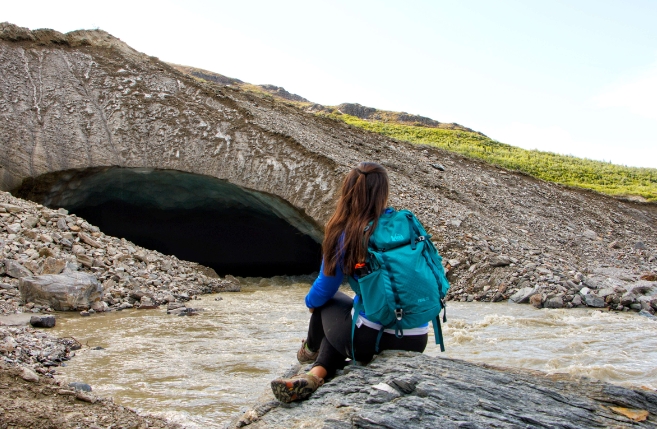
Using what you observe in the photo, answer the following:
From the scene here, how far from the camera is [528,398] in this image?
269 centimetres

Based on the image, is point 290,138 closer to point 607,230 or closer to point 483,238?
point 483,238

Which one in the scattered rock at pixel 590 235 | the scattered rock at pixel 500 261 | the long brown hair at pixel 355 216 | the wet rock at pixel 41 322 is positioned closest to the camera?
the long brown hair at pixel 355 216

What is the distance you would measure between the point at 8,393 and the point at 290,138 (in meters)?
10.3

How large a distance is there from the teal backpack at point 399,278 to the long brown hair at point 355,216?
63 mm

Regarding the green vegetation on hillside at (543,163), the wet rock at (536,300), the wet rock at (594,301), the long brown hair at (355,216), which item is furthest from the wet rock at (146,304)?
the green vegetation on hillside at (543,163)

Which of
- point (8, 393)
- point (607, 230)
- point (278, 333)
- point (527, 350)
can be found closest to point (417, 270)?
point (8, 393)

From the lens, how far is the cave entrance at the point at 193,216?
42.6 ft

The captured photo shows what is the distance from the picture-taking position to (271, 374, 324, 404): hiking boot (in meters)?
2.85

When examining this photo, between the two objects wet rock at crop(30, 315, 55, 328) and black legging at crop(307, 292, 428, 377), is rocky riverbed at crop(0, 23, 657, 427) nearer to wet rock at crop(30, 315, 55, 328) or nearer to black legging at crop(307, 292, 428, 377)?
wet rock at crop(30, 315, 55, 328)

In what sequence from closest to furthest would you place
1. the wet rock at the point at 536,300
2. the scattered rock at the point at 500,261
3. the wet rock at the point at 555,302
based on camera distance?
the wet rock at the point at 555,302 < the wet rock at the point at 536,300 < the scattered rock at the point at 500,261

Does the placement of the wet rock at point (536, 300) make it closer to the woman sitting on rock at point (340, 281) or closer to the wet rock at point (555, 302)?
the wet rock at point (555, 302)

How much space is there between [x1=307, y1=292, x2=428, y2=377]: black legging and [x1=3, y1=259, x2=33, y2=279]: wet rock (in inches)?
254

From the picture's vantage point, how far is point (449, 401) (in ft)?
8.38

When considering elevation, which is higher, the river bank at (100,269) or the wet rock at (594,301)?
the wet rock at (594,301)
